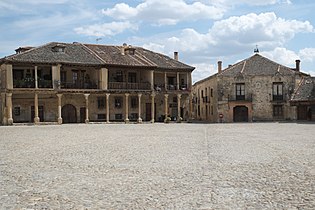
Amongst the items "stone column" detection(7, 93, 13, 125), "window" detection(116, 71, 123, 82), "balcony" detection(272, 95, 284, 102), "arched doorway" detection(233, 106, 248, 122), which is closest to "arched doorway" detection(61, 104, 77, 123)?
"window" detection(116, 71, 123, 82)

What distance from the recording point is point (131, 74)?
135 feet

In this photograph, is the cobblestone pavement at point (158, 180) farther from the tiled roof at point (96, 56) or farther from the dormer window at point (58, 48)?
the dormer window at point (58, 48)

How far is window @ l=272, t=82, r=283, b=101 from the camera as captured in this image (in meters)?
43.8

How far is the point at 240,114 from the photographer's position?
147ft

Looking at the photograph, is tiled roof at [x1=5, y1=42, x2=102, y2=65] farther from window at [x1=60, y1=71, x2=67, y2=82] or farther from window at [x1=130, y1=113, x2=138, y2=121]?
window at [x1=130, y1=113, x2=138, y2=121]

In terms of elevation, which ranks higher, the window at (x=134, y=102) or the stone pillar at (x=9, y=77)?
the stone pillar at (x=9, y=77)

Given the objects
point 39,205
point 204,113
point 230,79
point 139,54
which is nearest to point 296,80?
point 230,79

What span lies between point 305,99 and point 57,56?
2527 centimetres

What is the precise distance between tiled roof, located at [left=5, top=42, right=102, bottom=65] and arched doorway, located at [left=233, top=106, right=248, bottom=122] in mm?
16657

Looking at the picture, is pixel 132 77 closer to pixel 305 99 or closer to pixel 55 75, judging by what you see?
pixel 55 75

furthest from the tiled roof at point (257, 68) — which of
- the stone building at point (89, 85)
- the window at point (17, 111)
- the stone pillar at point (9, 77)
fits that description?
the stone pillar at point (9, 77)

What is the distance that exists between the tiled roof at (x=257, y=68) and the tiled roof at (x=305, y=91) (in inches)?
70.9

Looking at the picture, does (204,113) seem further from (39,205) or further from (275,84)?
(39,205)

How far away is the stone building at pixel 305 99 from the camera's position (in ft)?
135
